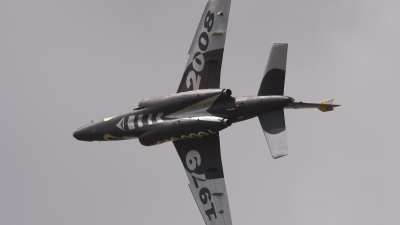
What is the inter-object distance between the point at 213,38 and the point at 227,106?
5.19 m

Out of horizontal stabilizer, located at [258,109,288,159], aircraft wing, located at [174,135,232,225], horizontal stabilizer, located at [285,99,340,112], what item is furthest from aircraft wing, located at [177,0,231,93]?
horizontal stabilizer, located at [285,99,340,112]

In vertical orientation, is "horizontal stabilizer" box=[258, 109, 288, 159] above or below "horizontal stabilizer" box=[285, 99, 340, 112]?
below

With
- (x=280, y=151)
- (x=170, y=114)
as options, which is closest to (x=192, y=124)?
(x=170, y=114)

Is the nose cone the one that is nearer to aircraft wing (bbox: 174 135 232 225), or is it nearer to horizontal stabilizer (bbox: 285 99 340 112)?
aircraft wing (bbox: 174 135 232 225)

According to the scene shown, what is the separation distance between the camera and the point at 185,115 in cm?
5872

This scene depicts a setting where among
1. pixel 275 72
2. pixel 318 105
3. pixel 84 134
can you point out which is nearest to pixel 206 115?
pixel 275 72

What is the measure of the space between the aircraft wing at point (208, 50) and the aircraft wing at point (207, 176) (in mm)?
3150

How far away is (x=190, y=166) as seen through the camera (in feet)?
200

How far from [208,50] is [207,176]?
709 cm

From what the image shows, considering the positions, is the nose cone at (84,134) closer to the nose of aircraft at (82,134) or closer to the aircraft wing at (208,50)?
the nose of aircraft at (82,134)

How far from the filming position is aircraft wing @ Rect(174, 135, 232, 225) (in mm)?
59438

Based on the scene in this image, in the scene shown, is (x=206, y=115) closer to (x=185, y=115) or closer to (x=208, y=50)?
(x=185, y=115)

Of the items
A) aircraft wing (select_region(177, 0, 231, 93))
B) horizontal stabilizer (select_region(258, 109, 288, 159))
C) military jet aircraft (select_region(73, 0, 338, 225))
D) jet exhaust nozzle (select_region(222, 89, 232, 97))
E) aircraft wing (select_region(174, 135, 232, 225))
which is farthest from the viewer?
aircraft wing (select_region(177, 0, 231, 93))

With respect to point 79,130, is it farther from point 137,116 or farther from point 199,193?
point 199,193
